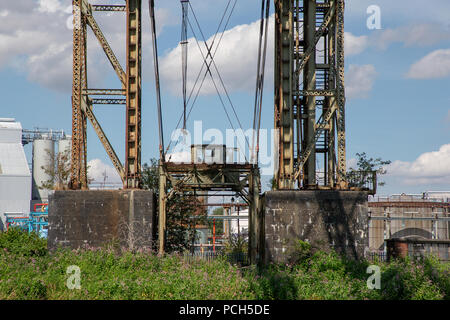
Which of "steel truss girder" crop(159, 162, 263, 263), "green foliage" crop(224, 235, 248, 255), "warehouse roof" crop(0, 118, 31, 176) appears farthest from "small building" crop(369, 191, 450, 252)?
"warehouse roof" crop(0, 118, 31, 176)

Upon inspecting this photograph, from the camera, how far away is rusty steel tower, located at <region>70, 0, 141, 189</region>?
20750 millimetres

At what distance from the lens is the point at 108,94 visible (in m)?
21.1

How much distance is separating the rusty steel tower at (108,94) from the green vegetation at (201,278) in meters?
3.44

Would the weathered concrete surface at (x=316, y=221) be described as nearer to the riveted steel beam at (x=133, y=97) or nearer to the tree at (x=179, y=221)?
the riveted steel beam at (x=133, y=97)

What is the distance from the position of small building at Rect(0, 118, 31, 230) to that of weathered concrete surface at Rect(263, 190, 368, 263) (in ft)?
176

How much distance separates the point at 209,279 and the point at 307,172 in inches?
400

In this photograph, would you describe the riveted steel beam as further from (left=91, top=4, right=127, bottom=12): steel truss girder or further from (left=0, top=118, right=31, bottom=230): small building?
(left=0, top=118, right=31, bottom=230): small building

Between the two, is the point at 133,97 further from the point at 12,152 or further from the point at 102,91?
the point at 12,152

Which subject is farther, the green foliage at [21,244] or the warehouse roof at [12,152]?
the warehouse roof at [12,152]

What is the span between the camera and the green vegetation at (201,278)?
14.7 metres

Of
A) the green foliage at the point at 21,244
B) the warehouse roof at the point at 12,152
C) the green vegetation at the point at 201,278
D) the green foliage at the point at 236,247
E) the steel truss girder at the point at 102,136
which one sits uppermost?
the warehouse roof at the point at 12,152

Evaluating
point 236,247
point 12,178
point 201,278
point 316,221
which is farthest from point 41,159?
point 201,278

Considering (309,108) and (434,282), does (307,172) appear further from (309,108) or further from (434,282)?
(434,282)

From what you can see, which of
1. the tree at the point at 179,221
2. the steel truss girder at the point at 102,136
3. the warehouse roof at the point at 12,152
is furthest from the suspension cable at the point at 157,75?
the warehouse roof at the point at 12,152
